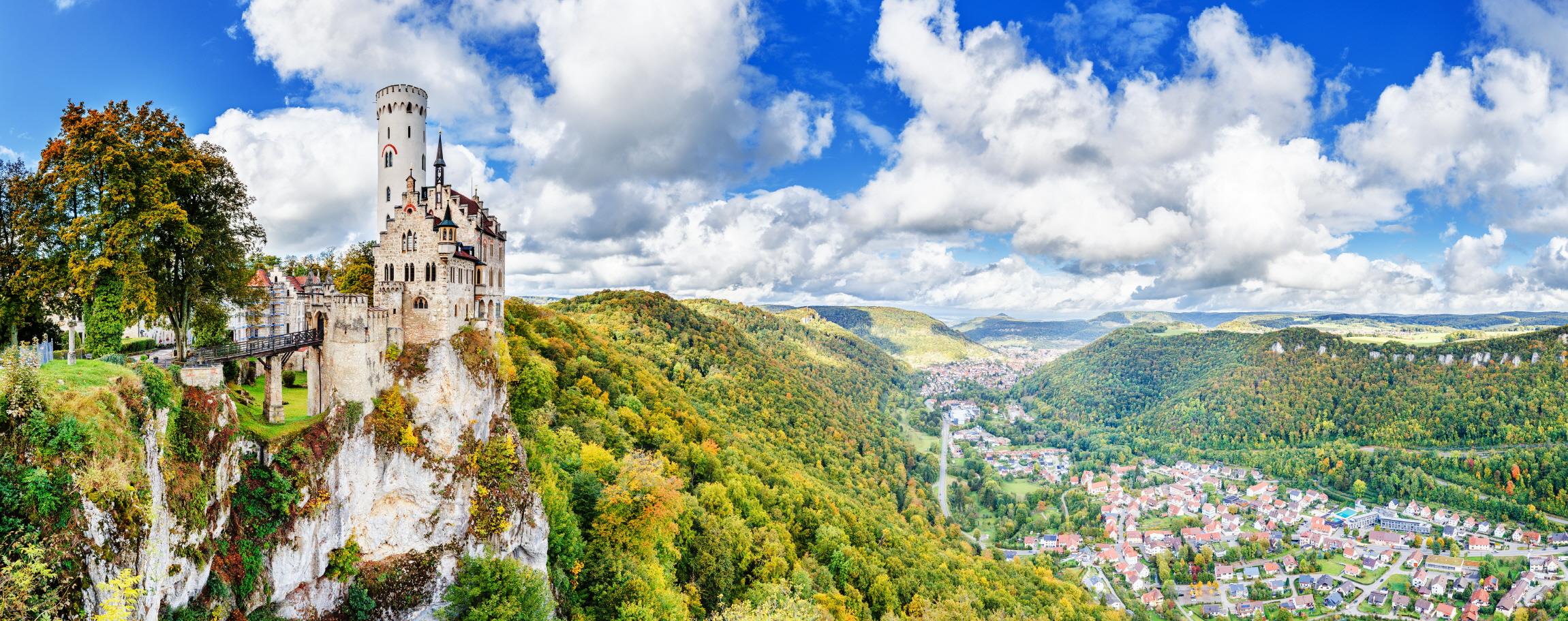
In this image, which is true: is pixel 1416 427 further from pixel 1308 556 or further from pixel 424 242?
pixel 424 242

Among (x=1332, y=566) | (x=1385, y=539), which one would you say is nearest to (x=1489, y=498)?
(x=1385, y=539)

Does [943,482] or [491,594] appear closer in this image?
[491,594]

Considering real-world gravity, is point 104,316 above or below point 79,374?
above

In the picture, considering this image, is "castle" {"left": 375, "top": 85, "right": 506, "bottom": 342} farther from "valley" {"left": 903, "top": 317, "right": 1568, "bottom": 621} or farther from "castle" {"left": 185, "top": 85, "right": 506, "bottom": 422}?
"valley" {"left": 903, "top": 317, "right": 1568, "bottom": 621}

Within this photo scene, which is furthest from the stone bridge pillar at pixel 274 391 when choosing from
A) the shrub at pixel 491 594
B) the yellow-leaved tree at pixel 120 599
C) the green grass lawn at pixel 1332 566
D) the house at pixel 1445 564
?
the house at pixel 1445 564

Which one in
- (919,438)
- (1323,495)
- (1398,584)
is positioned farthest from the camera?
(919,438)

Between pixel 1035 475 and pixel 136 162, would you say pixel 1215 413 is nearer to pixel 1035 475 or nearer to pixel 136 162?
pixel 1035 475

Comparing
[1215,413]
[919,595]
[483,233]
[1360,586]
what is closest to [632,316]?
[919,595]

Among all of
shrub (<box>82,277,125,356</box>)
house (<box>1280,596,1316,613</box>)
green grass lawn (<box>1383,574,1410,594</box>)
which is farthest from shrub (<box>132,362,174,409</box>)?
green grass lawn (<box>1383,574,1410,594</box>)
